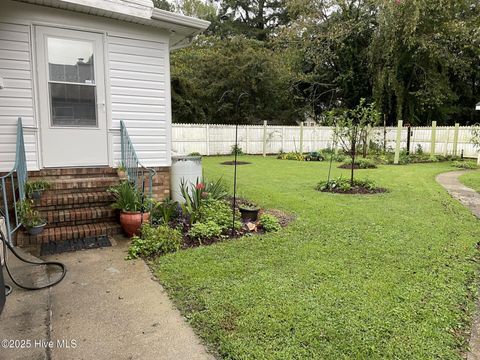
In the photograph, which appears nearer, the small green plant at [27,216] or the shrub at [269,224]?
the small green plant at [27,216]

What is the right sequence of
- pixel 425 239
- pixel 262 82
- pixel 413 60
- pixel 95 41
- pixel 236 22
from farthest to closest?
pixel 236 22
pixel 262 82
pixel 413 60
pixel 95 41
pixel 425 239

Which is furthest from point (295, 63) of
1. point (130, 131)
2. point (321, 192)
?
point (130, 131)

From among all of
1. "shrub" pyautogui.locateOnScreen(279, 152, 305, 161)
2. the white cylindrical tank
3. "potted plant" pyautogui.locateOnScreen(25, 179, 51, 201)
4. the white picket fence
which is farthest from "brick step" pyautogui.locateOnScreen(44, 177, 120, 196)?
"shrub" pyautogui.locateOnScreen(279, 152, 305, 161)

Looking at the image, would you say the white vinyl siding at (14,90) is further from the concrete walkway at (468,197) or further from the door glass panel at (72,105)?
the concrete walkway at (468,197)

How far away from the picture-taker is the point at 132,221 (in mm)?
4500

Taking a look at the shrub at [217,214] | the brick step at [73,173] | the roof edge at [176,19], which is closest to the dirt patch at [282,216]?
the shrub at [217,214]

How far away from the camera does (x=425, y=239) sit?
441 centimetres

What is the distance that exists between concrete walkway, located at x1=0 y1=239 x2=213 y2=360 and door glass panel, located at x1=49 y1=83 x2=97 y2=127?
8.31 ft

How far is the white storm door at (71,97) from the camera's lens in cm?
503

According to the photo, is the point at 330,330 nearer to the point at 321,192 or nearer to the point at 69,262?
the point at 69,262

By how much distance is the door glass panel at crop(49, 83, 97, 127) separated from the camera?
5133mm

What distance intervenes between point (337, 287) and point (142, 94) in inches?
166

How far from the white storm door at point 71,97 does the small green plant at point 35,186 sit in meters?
0.44

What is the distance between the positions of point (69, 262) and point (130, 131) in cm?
244
